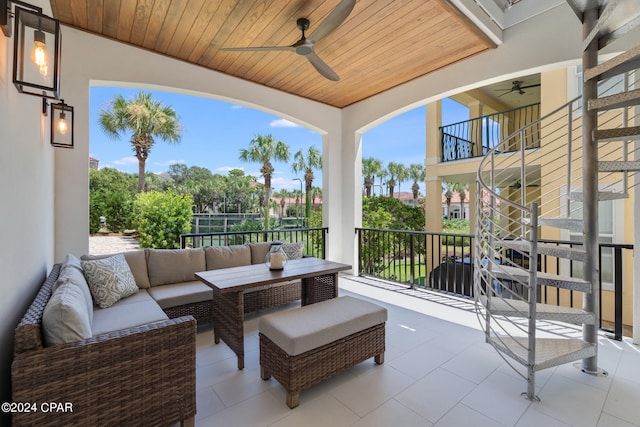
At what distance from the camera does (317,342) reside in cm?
190

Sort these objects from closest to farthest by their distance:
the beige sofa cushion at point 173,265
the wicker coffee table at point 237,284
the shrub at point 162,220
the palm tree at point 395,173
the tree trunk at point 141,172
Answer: the wicker coffee table at point 237,284 < the beige sofa cushion at point 173,265 < the shrub at point 162,220 < the tree trunk at point 141,172 < the palm tree at point 395,173

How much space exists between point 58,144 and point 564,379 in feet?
14.9

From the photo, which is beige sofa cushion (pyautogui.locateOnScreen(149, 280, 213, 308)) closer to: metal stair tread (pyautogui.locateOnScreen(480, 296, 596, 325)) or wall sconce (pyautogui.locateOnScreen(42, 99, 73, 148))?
wall sconce (pyautogui.locateOnScreen(42, 99, 73, 148))

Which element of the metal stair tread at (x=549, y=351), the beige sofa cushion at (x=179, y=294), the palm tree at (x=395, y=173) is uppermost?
the palm tree at (x=395, y=173)

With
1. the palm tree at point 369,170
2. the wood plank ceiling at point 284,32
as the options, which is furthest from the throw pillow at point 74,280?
the palm tree at point 369,170

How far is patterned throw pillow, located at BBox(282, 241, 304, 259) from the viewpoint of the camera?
383 centimetres

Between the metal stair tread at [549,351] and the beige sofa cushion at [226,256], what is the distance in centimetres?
277

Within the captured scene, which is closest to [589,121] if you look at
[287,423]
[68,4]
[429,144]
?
[287,423]

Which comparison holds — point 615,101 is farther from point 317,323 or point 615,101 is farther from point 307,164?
point 307,164

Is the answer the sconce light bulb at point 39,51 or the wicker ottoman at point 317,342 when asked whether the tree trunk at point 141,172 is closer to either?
the sconce light bulb at point 39,51

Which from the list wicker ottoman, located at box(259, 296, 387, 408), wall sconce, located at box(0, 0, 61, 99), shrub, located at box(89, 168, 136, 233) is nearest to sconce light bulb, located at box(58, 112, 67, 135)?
wall sconce, located at box(0, 0, 61, 99)

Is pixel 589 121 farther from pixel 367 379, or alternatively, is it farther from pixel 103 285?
pixel 103 285

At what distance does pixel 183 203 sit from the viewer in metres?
7.39

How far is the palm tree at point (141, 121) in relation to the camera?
9734 mm
